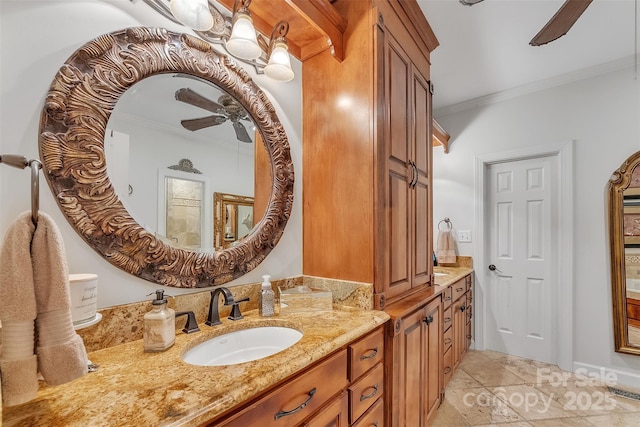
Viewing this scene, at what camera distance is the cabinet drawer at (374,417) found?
Answer: 43.8 inches

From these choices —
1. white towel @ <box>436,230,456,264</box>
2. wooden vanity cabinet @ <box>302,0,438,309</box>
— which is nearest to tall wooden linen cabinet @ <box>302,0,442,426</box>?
wooden vanity cabinet @ <box>302,0,438,309</box>

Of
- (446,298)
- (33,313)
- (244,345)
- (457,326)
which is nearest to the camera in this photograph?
(33,313)

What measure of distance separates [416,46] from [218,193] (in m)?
1.55

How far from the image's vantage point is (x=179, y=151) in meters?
1.11

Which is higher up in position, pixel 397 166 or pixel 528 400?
pixel 397 166

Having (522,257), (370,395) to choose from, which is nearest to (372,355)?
(370,395)

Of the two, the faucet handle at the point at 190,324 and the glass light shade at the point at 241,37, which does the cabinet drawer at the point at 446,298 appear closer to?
the faucet handle at the point at 190,324

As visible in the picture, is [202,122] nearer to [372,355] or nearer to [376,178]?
[376,178]

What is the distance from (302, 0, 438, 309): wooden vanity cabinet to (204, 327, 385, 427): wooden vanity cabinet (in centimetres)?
27

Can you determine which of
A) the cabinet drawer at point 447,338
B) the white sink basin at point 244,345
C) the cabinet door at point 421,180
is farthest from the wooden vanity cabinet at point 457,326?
the white sink basin at point 244,345

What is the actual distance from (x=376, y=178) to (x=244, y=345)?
35.9 inches

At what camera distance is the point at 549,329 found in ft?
8.70

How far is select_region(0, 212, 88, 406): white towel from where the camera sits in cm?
52

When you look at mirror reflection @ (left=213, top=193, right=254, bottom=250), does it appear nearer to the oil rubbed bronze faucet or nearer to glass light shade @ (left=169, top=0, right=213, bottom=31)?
the oil rubbed bronze faucet
